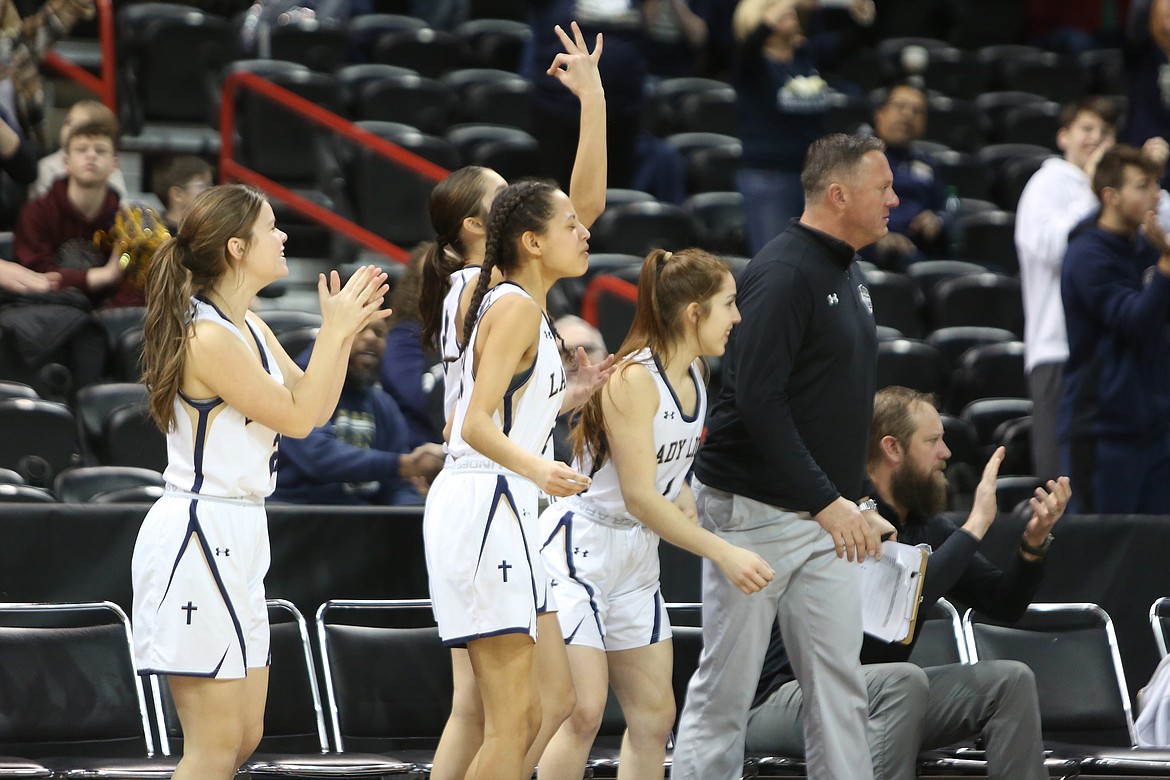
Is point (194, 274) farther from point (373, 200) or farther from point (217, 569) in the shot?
point (373, 200)

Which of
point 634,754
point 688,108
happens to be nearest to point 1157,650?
point 634,754

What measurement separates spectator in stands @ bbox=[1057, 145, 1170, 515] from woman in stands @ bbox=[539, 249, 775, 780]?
2.54 m

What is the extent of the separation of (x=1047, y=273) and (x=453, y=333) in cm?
378

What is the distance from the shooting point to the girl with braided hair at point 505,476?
4.00m

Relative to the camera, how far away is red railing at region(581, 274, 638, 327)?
7.37 meters

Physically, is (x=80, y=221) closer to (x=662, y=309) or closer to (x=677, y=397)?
(x=662, y=309)

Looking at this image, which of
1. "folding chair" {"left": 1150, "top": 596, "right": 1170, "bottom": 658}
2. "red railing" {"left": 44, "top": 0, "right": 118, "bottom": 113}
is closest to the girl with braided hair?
"folding chair" {"left": 1150, "top": 596, "right": 1170, "bottom": 658}

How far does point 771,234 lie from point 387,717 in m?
3.40

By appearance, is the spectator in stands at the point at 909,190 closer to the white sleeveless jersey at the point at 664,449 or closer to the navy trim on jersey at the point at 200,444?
the white sleeveless jersey at the point at 664,449

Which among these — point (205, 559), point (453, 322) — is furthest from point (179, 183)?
point (205, 559)

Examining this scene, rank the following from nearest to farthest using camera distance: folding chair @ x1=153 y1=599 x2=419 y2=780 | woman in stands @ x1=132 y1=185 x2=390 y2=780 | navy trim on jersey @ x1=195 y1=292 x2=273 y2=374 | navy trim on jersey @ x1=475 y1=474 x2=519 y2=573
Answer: woman in stands @ x1=132 y1=185 x2=390 y2=780 < navy trim on jersey @ x1=195 y1=292 x2=273 y2=374 < navy trim on jersey @ x1=475 y1=474 x2=519 y2=573 < folding chair @ x1=153 y1=599 x2=419 y2=780

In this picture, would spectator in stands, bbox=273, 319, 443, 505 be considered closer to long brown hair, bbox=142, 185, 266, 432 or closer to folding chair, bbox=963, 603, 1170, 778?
long brown hair, bbox=142, 185, 266, 432

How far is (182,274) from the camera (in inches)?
155

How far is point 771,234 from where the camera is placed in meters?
7.82
